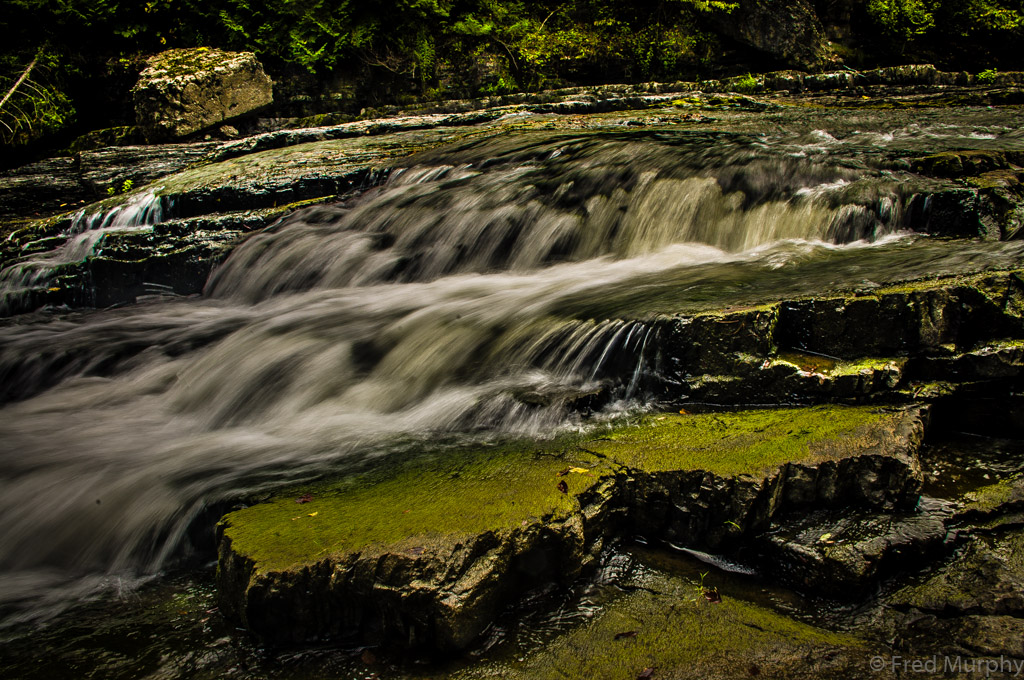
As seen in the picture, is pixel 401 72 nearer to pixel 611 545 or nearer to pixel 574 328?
pixel 574 328

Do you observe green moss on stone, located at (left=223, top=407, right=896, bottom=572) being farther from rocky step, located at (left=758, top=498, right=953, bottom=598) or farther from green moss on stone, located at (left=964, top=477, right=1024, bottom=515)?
green moss on stone, located at (left=964, top=477, right=1024, bottom=515)

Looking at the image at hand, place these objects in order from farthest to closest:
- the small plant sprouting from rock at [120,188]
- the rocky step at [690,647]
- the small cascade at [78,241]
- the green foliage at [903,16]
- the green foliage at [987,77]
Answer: the green foliage at [903,16] → the green foliage at [987,77] → the small plant sprouting from rock at [120,188] → the small cascade at [78,241] → the rocky step at [690,647]

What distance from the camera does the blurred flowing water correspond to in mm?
3350

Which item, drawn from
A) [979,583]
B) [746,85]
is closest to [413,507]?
[979,583]

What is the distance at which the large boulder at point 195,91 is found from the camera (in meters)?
10.0

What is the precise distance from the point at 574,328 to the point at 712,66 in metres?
11.7

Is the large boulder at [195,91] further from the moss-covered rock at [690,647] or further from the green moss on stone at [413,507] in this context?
the moss-covered rock at [690,647]

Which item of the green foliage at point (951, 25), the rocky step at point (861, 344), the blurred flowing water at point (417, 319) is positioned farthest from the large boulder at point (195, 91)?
the green foliage at point (951, 25)

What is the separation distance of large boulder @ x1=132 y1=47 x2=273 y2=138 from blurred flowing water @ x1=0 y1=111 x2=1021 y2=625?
3355 mm

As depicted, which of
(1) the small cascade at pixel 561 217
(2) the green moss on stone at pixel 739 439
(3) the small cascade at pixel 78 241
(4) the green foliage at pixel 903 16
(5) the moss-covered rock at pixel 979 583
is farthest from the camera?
(4) the green foliage at pixel 903 16

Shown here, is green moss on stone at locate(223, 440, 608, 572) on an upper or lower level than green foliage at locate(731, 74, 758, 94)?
lower

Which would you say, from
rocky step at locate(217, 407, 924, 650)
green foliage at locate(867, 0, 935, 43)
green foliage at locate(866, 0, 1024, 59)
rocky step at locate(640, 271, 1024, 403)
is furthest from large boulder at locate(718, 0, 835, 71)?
rocky step at locate(217, 407, 924, 650)

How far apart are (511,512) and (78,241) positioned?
301 inches

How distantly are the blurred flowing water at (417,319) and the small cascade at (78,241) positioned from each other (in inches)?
3.5
